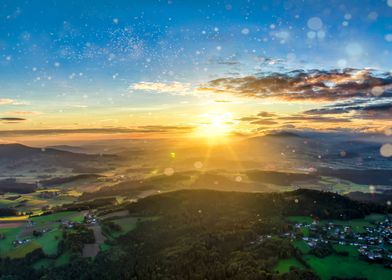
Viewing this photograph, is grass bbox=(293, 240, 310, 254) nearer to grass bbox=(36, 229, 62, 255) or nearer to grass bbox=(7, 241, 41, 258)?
grass bbox=(36, 229, 62, 255)

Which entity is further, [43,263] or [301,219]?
[301,219]

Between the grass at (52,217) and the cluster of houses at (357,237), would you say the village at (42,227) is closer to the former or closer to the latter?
the grass at (52,217)

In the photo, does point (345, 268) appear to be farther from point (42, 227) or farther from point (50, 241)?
point (42, 227)

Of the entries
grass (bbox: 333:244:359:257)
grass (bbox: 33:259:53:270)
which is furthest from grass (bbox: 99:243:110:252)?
grass (bbox: 333:244:359:257)

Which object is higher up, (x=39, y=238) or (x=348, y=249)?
(x=39, y=238)

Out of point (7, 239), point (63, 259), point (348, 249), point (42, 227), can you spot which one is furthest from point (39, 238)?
point (348, 249)

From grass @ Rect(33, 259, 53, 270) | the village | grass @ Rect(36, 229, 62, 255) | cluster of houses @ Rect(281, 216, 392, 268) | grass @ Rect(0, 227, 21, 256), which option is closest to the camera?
cluster of houses @ Rect(281, 216, 392, 268)

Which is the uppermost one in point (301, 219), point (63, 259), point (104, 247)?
point (63, 259)
